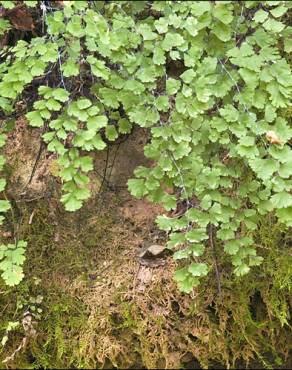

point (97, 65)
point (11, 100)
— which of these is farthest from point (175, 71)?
point (11, 100)

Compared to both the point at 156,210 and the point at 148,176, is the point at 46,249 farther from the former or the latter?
the point at 148,176

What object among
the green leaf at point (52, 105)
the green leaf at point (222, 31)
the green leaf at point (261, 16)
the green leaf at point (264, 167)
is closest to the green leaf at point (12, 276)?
the green leaf at point (52, 105)

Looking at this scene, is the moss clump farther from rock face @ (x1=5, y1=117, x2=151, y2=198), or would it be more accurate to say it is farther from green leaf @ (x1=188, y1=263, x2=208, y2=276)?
green leaf @ (x1=188, y1=263, x2=208, y2=276)

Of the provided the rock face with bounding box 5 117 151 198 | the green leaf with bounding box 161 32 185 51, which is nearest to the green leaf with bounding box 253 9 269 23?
the green leaf with bounding box 161 32 185 51

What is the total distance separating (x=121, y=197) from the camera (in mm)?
2107

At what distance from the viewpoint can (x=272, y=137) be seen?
1.67 metres

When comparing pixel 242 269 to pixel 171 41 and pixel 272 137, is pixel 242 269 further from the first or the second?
pixel 171 41

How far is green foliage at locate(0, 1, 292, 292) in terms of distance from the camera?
5.39 feet

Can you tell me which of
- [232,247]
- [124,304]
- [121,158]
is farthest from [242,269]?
[121,158]

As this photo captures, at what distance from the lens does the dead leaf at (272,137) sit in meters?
1.66

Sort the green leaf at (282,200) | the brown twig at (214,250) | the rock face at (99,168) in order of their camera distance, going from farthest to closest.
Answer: the rock face at (99,168), the brown twig at (214,250), the green leaf at (282,200)

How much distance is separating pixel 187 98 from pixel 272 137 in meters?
0.28

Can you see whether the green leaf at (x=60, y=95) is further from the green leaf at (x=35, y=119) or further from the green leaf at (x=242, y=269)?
the green leaf at (x=242, y=269)

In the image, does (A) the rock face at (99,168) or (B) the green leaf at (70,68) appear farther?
(A) the rock face at (99,168)
